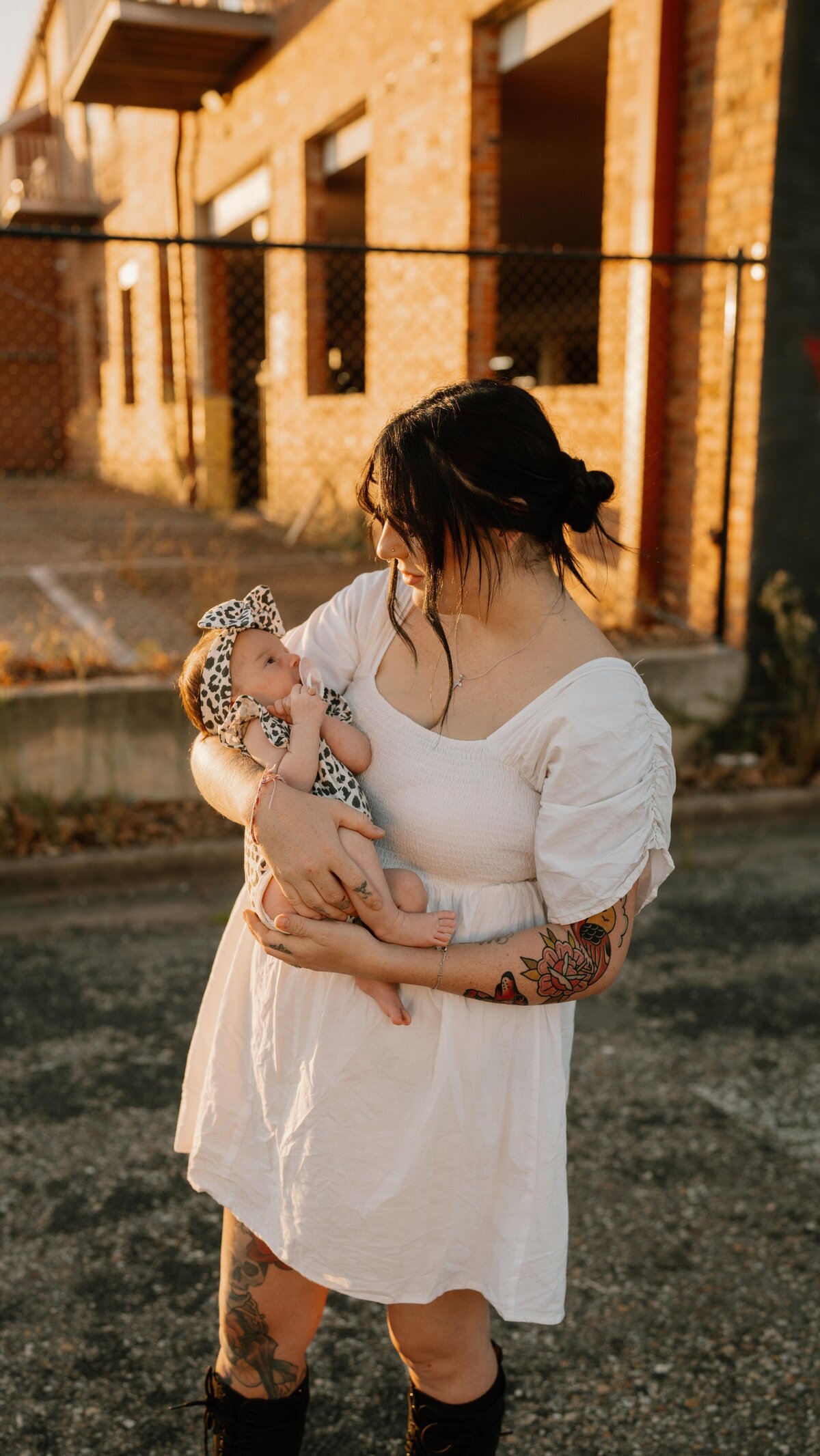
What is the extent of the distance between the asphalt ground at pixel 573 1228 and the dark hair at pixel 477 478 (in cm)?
67

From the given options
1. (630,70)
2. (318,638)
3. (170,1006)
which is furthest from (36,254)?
(318,638)

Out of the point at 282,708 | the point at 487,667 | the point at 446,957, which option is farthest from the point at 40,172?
the point at 446,957

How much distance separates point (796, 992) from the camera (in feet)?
13.0

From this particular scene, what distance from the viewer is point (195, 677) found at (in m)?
1.83

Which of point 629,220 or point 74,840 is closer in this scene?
point 74,840

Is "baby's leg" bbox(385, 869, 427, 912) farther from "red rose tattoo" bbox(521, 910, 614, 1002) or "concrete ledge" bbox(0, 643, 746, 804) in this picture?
"concrete ledge" bbox(0, 643, 746, 804)

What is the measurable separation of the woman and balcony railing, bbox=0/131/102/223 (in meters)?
21.7

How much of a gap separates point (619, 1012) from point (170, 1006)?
1487 mm

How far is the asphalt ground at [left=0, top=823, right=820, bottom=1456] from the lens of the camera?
2230 millimetres

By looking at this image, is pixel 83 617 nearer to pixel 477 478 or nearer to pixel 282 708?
pixel 282 708

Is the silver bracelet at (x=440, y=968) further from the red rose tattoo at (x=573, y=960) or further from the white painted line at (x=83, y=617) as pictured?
the white painted line at (x=83, y=617)

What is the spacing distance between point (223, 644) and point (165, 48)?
42.9ft

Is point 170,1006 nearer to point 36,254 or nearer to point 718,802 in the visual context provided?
point 718,802

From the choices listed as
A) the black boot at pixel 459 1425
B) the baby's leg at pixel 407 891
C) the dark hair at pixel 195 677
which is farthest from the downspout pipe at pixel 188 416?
the black boot at pixel 459 1425
